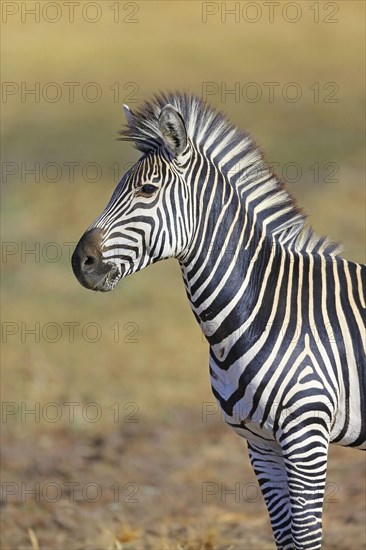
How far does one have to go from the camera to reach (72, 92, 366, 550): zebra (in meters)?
5.39

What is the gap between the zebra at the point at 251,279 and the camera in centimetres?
539

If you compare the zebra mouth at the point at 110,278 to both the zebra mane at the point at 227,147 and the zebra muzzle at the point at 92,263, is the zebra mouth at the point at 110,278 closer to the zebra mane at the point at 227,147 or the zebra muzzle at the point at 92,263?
the zebra muzzle at the point at 92,263

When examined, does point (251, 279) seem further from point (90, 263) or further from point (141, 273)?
point (141, 273)

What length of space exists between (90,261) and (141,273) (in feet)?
47.0

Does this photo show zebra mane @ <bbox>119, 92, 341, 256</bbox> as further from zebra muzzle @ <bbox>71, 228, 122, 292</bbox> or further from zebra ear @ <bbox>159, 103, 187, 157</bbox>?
zebra muzzle @ <bbox>71, 228, 122, 292</bbox>

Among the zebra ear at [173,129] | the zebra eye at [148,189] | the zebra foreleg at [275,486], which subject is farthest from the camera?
the zebra foreleg at [275,486]

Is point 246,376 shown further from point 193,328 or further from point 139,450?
point 193,328

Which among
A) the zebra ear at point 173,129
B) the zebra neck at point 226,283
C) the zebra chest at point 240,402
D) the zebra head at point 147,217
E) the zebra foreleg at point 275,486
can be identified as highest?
the zebra ear at point 173,129

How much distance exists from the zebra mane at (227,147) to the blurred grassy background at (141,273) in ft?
9.45

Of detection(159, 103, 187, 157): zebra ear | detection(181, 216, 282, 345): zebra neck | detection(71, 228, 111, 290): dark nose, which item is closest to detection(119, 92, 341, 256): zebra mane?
detection(159, 103, 187, 157): zebra ear

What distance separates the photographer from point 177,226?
5449mm

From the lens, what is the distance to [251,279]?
571cm

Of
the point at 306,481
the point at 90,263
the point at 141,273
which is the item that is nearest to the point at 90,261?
the point at 90,263

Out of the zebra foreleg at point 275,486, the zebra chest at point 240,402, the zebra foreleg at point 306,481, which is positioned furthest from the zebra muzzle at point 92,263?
the zebra foreleg at point 275,486
